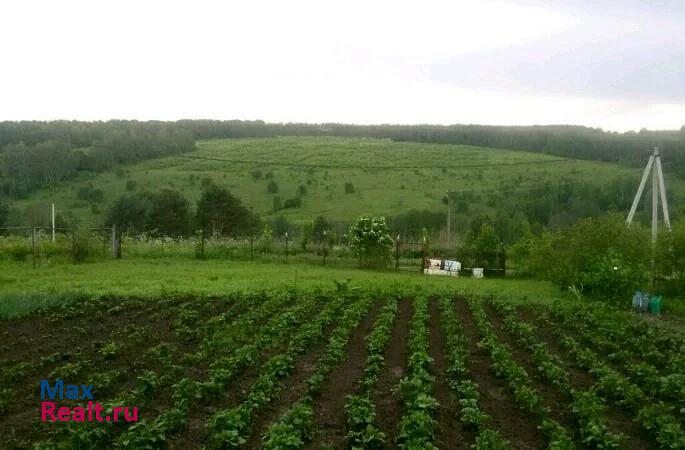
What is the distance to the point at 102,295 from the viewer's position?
18141 millimetres

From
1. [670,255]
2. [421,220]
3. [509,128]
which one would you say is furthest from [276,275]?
[509,128]

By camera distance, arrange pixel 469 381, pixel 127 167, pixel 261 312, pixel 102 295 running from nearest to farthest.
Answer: pixel 469 381
pixel 261 312
pixel 102 295
pixel 127 167

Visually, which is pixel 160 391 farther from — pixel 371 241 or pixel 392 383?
pixel 371 241

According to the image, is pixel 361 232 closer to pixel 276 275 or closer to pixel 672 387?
pixel 276 275

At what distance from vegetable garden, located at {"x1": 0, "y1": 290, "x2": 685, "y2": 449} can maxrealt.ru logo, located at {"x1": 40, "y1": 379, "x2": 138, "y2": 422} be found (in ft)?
0.41

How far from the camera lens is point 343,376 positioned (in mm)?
10781

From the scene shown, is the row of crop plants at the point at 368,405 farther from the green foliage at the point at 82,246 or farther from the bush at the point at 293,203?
the bush at the point at 293,203

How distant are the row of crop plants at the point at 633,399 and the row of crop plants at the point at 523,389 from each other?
1126 mm

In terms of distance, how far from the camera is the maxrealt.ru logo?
7.99 metres

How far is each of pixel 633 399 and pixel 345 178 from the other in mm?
57064

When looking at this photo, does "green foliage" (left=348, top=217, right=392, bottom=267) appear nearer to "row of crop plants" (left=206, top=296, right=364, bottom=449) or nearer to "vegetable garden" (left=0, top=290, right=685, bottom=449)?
"vegetable garden" (left=0, top=290, right=685, bottom=449)

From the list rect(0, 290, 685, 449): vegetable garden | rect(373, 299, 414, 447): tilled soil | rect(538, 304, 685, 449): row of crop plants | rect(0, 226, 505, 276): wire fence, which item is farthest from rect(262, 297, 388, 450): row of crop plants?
rect(0, 226, 505, 276): wire fence

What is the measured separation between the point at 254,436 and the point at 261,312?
7994 millimetres

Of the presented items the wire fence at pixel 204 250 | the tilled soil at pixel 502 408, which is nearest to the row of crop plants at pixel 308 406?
the tilled soil at pixel 502 408
